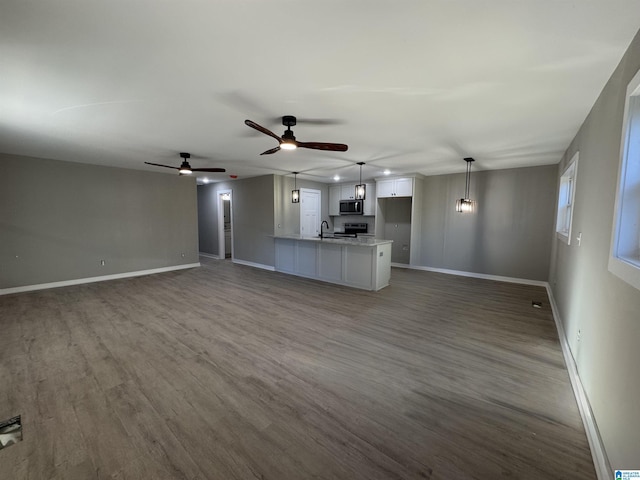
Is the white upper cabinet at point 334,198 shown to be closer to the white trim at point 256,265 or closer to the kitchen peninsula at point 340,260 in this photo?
the kitchen peninsula at point 340,260

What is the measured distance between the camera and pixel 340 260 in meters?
5.64

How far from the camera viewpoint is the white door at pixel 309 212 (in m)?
7.94

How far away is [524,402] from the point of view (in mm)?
2092

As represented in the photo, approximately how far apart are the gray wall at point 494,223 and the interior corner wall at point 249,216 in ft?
13.7

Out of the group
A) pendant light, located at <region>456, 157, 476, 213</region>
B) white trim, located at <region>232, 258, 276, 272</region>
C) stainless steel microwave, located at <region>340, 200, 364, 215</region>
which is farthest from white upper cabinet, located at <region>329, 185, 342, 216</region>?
pendant light, located at <region>456, 157, 476, 213</region>

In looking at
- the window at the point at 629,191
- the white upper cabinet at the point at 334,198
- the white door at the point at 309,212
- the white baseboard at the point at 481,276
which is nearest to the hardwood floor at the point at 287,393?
the window at the point at 629,191

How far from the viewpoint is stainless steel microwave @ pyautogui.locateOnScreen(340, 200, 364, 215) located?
8.04 meters

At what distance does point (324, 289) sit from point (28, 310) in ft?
15.5

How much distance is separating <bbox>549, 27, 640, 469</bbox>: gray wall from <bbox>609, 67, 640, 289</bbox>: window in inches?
5.5

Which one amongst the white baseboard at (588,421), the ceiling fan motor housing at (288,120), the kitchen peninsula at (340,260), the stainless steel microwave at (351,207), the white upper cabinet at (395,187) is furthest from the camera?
the stainless steel microwave at (351,207)

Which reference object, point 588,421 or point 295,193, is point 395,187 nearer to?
point 295,193

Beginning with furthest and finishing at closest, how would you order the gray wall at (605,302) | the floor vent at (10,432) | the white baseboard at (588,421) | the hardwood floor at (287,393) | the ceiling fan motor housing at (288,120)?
the ceiling fan motor housing at (288,120) < the floor vent at (10,432) < the hardwood floor at (287,393) < the white baseboard at (588,421) < the gray wall at (605,302)

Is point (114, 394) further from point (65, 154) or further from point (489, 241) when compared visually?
point (489, 241)

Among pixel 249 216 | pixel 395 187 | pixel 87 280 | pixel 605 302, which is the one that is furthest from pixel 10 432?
pixel 395 187
